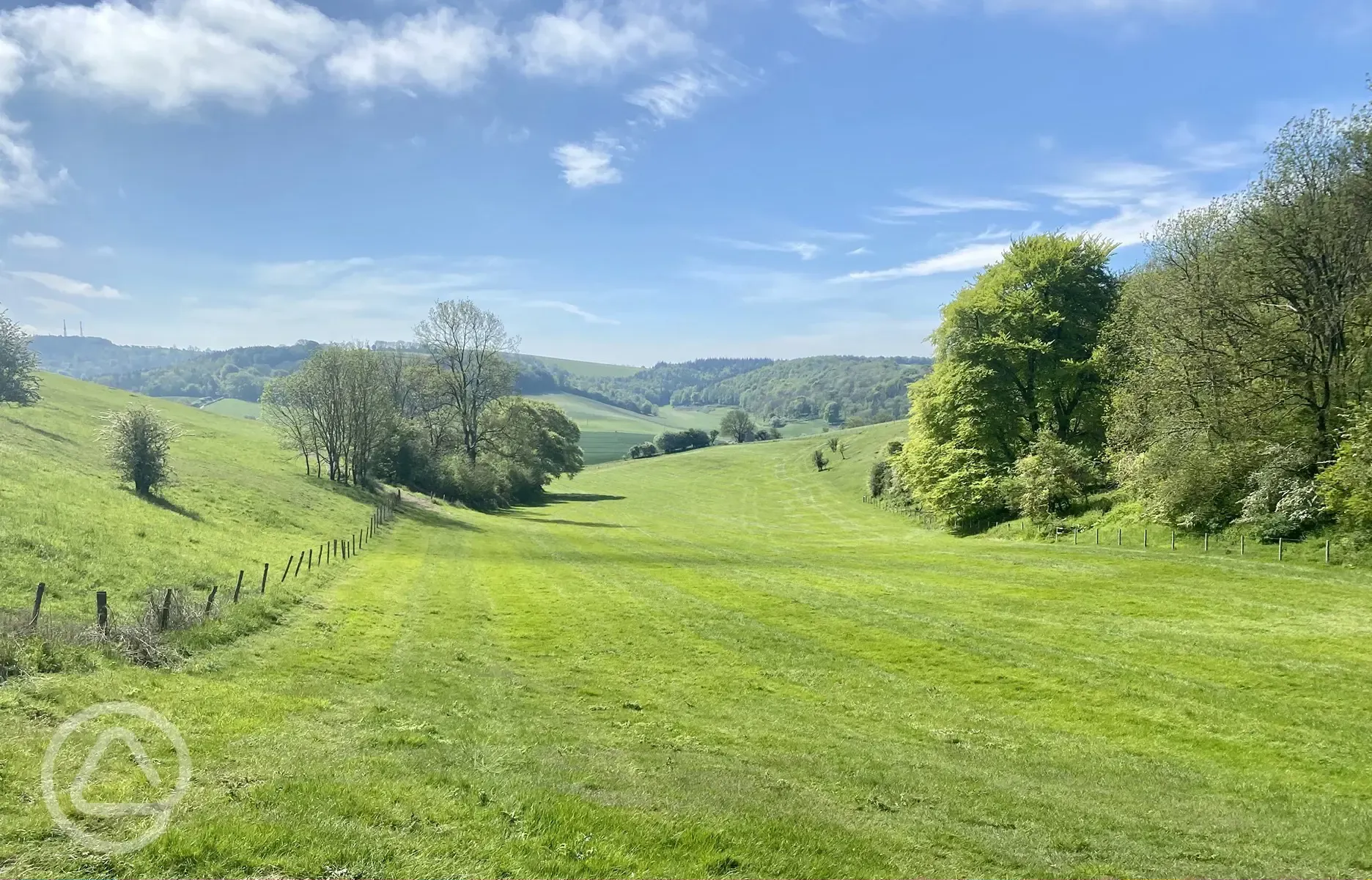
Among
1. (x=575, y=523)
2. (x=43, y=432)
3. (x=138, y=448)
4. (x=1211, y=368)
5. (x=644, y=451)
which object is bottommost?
(x=575, y=523)

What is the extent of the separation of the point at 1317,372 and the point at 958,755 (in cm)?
3297

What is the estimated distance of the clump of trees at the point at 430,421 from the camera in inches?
2840

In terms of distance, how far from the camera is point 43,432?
5191 cm

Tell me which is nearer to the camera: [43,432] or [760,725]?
[760,725]

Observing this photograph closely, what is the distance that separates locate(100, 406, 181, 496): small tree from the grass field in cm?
599

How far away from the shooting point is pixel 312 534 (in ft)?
148

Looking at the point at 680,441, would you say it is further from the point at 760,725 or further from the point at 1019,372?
the point at 760,725

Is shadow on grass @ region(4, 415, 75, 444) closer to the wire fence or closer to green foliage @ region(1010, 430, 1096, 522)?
the wire fence

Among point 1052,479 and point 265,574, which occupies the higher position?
point 1052,479

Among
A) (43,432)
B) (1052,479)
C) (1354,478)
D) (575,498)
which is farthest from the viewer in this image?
(575,498)

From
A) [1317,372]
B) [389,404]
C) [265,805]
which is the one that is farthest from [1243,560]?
[389,404]

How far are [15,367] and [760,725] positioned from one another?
256 ft

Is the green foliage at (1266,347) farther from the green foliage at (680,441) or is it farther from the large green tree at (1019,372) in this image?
the green foliage at (680,441)

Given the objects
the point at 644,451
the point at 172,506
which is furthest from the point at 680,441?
the point at 172,506
